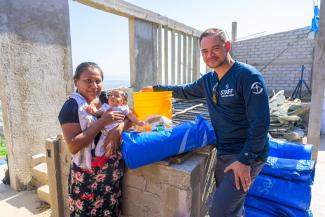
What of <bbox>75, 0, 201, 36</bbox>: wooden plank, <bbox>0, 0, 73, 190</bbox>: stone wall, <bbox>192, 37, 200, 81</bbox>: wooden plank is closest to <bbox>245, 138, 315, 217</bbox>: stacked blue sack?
<bbox>0, 0, 73, 190</bbox>: stone wall

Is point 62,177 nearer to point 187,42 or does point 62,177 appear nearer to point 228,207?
point 228,207

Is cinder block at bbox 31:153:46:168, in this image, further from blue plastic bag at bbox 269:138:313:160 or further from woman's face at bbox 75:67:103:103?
blue plastic bag at bbox 269:138:313:160

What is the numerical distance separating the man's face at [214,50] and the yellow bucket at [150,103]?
0.61 meters

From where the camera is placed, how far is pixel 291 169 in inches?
86.0

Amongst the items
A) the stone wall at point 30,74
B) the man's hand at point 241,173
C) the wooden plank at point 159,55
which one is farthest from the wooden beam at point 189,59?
the man's hand at point 241,173

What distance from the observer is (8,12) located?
3.27 metres

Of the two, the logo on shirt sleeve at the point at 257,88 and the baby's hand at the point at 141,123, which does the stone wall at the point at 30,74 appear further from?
the logo on shirt sleeve at the point at 257,88

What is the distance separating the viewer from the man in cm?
165

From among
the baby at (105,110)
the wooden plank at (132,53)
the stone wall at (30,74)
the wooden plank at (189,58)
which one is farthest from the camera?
the wooden plank at (189,58)

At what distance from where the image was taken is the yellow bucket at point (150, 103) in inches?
88.7

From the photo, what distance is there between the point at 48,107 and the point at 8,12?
4.65 ft

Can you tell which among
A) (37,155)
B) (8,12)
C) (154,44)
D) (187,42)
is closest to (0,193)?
(37,155)

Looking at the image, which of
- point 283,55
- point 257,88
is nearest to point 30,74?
point 257,88

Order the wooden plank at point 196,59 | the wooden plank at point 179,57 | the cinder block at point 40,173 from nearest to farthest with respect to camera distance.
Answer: the cinder block at point 40,173 < the wooden plank at point 179,57 < the wooden plank at point 196,59
